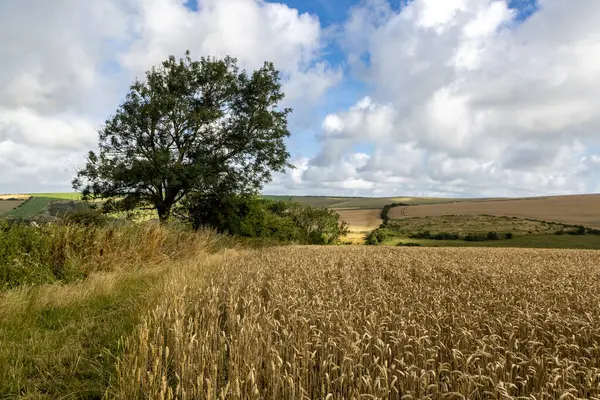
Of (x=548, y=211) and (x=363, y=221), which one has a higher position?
(x=548, y=211)

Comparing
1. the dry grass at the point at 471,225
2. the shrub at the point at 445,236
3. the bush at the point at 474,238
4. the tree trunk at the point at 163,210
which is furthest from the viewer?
the shrub at the point at 445,236

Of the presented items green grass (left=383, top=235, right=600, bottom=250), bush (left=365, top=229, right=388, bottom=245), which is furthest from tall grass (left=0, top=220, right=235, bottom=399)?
bush (left=365, top=229, right=388, bottom=245)

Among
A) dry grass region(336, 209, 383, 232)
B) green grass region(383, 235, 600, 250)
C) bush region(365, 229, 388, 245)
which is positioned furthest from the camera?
dry grass region(336, 209, 383, 232)

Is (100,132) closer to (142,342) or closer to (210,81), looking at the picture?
(210,81)

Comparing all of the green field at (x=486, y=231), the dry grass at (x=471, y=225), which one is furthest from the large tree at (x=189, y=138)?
the dry grass at (x=471, y=225)

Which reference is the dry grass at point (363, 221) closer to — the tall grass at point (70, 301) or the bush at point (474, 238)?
the bush at point (474, 238)

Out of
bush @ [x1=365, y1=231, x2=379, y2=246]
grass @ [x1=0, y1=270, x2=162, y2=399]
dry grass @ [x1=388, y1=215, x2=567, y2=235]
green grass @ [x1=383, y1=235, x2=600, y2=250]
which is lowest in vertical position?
bush @ [x1=365, y1=231, x2=379, y2=246]

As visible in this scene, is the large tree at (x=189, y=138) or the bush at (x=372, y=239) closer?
the large tree at (x=189, y=138)

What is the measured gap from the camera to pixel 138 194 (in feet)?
88.3

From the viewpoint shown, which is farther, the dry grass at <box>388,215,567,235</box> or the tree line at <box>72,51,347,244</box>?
the dry grass at <box>388,215,567,235</box>

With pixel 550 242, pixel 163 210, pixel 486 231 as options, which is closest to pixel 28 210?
pixel 163 210

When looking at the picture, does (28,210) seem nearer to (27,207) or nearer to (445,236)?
(27,207)

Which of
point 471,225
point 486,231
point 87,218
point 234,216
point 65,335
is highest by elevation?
point 87,218

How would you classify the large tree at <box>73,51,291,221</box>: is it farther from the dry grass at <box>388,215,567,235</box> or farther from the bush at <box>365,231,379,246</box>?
the dry grass at <box>388,215,567,235</box>
